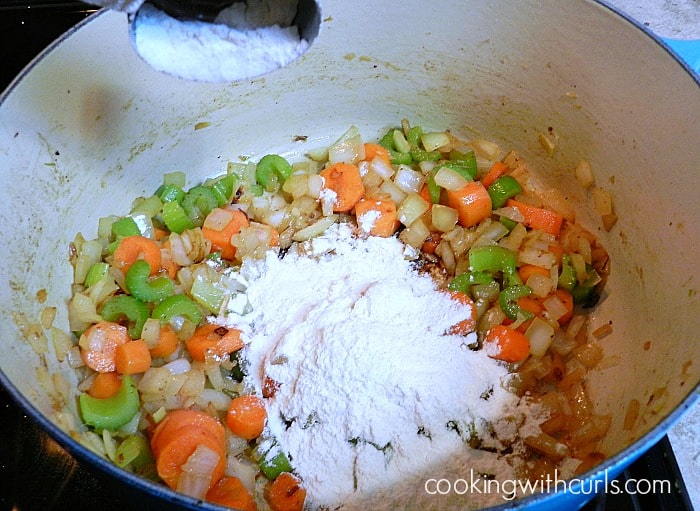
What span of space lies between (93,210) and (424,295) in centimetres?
112

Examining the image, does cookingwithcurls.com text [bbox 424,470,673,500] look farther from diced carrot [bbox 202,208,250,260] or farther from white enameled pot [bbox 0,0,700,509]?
diced carrot [bbox 202,208,250,260]

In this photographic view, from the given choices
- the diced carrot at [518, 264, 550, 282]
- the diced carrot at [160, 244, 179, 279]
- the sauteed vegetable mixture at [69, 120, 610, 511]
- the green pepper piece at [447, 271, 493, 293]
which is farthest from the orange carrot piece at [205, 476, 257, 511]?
the diced carrot at [518, 264, 550, 282]

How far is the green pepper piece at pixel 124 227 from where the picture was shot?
78.7 inches

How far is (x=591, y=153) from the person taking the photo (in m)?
2.03

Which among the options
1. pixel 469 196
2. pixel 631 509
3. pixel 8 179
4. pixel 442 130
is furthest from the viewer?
pixel 442 130

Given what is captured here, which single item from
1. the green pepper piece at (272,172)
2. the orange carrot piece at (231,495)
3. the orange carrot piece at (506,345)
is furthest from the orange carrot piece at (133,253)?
the orange carrot piece at (506,345)

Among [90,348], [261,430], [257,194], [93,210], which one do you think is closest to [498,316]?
[261,430]

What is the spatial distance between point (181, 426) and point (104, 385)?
0.29m

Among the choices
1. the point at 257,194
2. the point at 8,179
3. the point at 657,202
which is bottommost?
the point at 257,194

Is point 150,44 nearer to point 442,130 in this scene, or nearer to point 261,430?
point 261,430

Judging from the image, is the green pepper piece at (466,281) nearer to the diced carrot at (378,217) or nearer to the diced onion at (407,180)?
the diced carrot at (378,217)

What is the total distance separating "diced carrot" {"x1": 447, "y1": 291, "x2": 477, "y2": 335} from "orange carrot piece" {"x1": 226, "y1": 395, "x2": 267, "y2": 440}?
61cm

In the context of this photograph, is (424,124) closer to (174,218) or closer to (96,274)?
(174,218)

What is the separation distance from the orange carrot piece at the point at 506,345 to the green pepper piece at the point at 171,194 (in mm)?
1177
